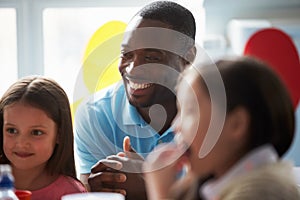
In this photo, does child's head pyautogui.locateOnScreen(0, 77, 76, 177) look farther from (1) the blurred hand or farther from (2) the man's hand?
(1) the blurred hand

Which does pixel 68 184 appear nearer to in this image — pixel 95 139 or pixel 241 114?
pixel 95 139

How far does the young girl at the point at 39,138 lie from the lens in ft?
4.66

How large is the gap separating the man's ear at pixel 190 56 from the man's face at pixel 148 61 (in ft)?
0.05

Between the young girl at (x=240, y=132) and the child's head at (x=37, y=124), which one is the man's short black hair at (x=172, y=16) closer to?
the child's head at (x=37, y=124)

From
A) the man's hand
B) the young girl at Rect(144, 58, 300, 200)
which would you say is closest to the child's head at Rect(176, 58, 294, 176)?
the young girl at Rect(144, 58, 300, 200)

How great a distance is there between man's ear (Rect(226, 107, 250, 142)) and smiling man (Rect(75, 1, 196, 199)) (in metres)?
0.57

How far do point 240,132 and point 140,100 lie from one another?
0.71 meters

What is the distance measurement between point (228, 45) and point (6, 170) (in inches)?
46.7

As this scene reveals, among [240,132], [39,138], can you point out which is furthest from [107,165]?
[240,132]

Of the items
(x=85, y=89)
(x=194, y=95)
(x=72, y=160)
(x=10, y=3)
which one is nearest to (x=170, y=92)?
(x=72, y=160)

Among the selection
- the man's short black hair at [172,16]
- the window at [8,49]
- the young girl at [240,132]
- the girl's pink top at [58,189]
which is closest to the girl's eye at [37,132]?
the girl's pink top at [58,189]

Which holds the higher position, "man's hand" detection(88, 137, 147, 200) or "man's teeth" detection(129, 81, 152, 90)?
"man's teeth" detection(129, 81, 152, 90)

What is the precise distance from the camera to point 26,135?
1.41 meters

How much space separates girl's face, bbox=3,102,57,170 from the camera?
142 centimetres
